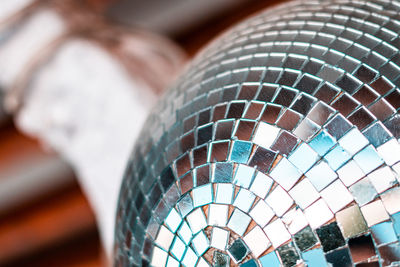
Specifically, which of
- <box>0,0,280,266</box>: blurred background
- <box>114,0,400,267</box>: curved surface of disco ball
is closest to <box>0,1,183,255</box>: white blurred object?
<box>114,0,400,267</box>: curved surface of disco ball

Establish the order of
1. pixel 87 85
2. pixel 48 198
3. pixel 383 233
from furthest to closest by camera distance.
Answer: pixel 48 198
pixel 87 85
pixel 383 233

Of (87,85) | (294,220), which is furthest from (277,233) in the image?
(87,85)

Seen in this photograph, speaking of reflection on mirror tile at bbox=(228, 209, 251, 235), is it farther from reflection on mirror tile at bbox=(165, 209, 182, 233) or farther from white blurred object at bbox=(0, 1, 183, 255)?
white blurred object at bbox=(0, 1, 183, 255)

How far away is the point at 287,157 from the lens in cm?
16

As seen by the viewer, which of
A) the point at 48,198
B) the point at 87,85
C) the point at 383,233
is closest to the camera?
the point at 383,233

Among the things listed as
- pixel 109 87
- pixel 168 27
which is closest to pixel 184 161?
pixel 109 87

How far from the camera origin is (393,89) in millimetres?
160

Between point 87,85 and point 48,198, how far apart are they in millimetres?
545

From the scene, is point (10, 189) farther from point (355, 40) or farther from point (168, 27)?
point (355, 40)

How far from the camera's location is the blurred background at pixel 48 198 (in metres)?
0.78

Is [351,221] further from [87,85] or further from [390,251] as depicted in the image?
[87,85]

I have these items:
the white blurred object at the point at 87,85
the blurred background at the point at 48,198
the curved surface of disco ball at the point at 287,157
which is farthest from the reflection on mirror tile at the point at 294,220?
the blurred background at the point at 48,198

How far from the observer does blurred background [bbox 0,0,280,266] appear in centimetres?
78

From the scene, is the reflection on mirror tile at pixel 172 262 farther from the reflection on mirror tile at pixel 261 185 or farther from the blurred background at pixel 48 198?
the blurred background at pixel 48 198
